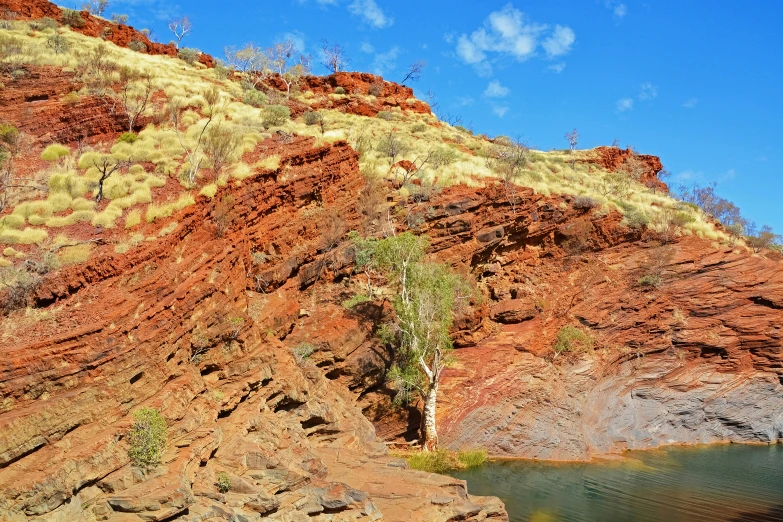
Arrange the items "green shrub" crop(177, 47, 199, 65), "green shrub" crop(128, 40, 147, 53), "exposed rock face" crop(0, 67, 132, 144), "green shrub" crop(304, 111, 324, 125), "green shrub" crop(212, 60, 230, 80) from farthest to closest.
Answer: "green shrub" crop(177, 47, 199, 65)
"green shrub" crop(128, 40, 147, 53)
"green shrub" crop(212, 60, 230, 80)
"green shrub" crop(304, 111, 324, 125)
"exposed rock face" crop(0, 67, 132, 144)

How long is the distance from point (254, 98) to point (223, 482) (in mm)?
28708

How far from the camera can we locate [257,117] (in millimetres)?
27750

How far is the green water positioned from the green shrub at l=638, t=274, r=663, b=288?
7.89 meters

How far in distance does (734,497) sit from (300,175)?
19.0 metres

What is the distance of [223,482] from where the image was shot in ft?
34.1

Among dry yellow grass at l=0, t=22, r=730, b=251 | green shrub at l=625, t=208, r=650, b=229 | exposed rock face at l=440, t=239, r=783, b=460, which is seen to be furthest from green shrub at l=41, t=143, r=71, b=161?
green shrub at l=625, t=208, r=650, b=229

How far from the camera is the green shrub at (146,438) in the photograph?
32.5 feet

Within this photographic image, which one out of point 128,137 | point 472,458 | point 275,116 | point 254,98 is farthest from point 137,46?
point 472,458

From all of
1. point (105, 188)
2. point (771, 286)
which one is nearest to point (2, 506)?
point (105, 188)

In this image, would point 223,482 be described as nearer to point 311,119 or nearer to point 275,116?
point 275,116

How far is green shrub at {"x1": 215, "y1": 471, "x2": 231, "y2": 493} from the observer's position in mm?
10344

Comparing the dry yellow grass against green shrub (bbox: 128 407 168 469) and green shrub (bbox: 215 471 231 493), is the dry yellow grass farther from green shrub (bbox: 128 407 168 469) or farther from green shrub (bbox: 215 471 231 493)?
green shrub (bbox: 215 471 231 493)

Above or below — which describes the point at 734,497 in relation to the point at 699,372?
below

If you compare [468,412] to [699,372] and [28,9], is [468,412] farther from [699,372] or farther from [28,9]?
[28,9]
